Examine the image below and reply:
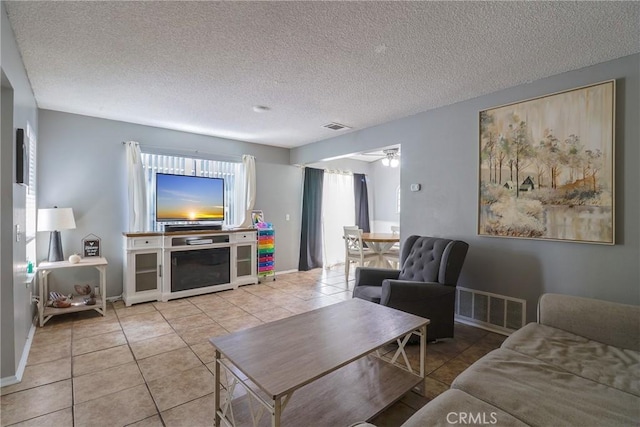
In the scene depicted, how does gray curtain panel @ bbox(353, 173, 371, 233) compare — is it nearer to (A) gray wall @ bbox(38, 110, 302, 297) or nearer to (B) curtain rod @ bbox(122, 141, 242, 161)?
(B) curtain rod @ bbox(122, 141, 242, 161)

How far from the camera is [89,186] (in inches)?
152

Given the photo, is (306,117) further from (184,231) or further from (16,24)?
(16,24)

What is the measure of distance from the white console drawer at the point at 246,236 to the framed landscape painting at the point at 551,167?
3338 millimetres

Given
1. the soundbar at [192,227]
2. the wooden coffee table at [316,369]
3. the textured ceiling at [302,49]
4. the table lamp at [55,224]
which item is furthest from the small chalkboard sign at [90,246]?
the wooden coffee table at [316,369]

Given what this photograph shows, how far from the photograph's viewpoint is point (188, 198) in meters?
4.39

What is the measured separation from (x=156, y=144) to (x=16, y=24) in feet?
8.15

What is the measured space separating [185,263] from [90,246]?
3.77ft

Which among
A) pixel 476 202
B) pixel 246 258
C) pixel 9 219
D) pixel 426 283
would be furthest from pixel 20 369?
pixel 476 202

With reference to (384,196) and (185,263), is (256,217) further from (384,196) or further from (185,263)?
(384,196)

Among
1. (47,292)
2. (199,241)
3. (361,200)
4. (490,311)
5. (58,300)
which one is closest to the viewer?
(490,311)

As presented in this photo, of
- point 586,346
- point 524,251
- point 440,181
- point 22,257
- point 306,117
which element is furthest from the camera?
point 306,117

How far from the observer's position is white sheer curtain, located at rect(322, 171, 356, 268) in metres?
6.46

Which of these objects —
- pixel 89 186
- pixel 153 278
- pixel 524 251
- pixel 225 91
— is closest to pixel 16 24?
pixel 225 91

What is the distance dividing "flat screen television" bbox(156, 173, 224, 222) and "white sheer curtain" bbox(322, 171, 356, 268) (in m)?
2.45
